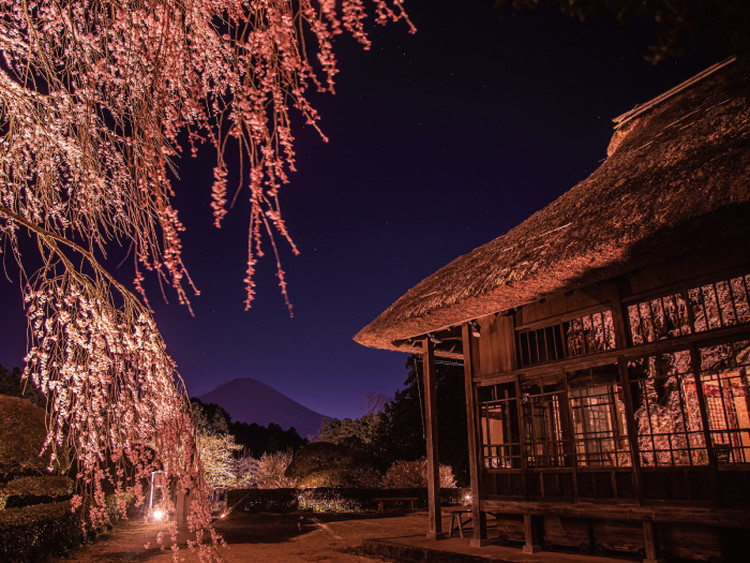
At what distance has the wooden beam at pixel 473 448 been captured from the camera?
7.38 meters

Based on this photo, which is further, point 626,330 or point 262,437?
point 262,437

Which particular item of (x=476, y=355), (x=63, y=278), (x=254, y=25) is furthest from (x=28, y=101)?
(x=476, y=355)

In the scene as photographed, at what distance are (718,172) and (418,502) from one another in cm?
1804

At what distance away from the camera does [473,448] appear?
7.75 m

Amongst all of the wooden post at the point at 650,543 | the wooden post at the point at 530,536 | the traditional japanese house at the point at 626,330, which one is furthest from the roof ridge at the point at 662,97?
the wooden post at the point at 530,536

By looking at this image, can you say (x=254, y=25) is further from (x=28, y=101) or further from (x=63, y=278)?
(x=63, y=278)

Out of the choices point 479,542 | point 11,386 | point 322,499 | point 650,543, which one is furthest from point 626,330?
point 11,386

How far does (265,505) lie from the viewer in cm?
1988

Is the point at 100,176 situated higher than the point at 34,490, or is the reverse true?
the point at 100,176

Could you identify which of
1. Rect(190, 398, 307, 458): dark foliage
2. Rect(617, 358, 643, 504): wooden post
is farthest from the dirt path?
Rect(190, 398, 307, 458): dark foliage

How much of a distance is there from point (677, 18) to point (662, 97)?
9783 mm

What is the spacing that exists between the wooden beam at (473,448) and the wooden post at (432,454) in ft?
2.04

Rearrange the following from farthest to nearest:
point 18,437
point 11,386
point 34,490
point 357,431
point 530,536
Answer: point 357,431
point 11,386
point 34,490
point 18,437
point 530,536

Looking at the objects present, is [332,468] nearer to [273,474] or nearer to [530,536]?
[273,474]
